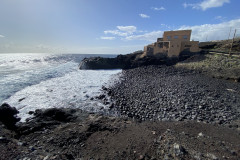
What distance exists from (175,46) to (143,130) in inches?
1102

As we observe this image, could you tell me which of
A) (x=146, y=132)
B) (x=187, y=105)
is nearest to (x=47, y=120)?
(x=146, y=132)

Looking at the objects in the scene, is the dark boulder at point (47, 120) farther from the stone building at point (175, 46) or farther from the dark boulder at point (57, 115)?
the stone building at point (175, 46)

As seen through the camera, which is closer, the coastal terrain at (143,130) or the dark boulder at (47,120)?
the coastal terrain at (143,130)

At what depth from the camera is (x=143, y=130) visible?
5.66 m

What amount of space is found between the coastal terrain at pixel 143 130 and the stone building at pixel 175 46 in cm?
1910

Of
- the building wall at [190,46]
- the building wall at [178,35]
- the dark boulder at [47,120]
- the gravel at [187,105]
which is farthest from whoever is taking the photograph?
the building wall at [178,35]

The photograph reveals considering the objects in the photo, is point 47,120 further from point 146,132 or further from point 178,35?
point 178,35

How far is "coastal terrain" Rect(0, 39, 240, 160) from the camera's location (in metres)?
3.90

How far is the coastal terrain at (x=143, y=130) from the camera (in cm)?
390

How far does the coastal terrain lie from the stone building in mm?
19102

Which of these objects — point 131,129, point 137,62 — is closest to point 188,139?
point 131,129

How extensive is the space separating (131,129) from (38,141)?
4849 millimetres

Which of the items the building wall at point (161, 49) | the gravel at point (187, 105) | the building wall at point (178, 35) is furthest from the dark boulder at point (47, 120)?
the building wall at point (178, 35)

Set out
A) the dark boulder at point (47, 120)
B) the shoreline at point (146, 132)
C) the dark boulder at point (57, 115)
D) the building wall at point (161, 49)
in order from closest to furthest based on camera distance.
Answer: the shoreline at point (146, 132)
the dark boulder at point (47, 120)
the dark boulder at point (57, 115)
the building wall at point (161, 49)
